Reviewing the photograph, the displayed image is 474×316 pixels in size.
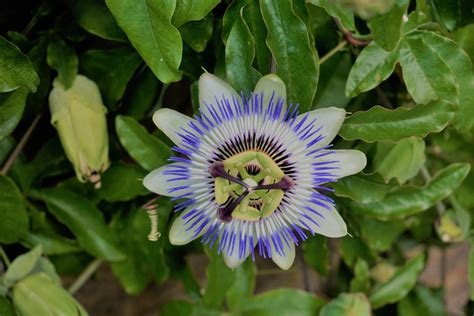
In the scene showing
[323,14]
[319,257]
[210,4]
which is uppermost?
[210,4]

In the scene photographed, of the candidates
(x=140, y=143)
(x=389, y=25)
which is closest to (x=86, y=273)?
(x=140, y=143)

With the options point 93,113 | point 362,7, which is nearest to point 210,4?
point 362,7

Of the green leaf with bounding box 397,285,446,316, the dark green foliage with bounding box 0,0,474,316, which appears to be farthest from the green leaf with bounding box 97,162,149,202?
the green leaf with bounding box 397,285,446,316

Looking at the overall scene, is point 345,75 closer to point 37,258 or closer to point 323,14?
point 323,14

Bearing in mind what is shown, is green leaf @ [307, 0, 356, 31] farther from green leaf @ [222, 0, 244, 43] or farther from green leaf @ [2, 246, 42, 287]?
green leaf @ [2, 246, 42, 287]

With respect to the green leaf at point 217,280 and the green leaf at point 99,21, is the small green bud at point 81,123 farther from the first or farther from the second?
the green leaf at point 217,280

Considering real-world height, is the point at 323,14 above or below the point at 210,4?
below

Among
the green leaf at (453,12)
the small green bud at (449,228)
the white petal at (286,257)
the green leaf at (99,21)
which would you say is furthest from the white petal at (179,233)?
the small green bud at (449,228)
